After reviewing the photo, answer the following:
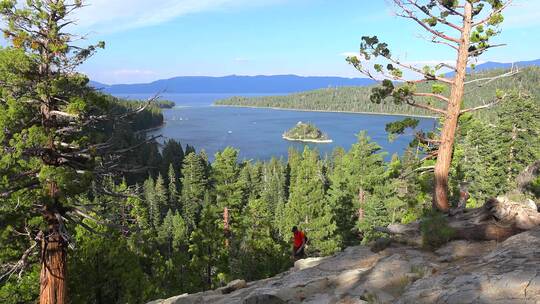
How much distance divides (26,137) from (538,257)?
1207cm

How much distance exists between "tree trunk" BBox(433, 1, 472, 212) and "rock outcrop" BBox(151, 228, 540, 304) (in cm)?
347

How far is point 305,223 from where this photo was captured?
34500mm

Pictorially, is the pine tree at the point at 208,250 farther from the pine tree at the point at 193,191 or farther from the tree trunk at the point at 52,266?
the pine tree at the point at 193,191

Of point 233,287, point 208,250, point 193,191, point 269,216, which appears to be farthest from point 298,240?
point 193,191

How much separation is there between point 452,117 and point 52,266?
1371 cm

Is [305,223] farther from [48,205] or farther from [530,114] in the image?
[48,205]

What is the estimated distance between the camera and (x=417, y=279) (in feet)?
27.5

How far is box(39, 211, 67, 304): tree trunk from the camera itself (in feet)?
37.0

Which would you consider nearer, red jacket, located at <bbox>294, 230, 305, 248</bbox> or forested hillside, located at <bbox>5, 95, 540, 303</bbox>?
red jacket, located at <bbox>294, 230, 305, 248</bbox>

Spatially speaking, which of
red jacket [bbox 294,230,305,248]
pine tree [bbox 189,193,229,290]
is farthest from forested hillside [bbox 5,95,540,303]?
red jacket [bbox 294,230,305,248]

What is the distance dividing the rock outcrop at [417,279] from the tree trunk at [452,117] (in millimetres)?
3468

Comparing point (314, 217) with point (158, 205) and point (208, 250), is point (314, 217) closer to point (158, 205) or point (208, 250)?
point (208, 250)

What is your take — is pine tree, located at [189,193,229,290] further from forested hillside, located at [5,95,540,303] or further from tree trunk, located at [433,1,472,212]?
tree trunk, located at [433,1,472,212]

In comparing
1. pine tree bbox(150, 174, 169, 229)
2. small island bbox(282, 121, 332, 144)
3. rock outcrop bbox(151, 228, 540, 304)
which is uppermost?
rock outcrop bbox(151, 228, 540, 304)
